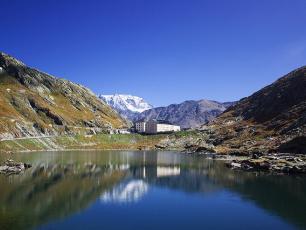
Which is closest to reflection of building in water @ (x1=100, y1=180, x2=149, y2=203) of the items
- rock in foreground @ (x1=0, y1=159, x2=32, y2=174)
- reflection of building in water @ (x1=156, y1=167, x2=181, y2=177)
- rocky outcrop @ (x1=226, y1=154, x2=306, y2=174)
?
reflection of building in water @ (x1=156, y1=167, x2=181, y2=177)

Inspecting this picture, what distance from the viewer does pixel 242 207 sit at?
8350 cm

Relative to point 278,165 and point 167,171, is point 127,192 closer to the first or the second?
point 167,171

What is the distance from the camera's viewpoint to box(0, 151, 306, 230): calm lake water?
69.6 metres

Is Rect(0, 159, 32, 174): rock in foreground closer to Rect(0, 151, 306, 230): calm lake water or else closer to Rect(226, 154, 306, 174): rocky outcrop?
Rect(0, 151, 306, 230): calm lake water

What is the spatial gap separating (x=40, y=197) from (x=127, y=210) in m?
22.8

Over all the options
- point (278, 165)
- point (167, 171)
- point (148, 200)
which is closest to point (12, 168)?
point (167, 171)

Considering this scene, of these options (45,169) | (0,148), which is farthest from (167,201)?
(0,148)

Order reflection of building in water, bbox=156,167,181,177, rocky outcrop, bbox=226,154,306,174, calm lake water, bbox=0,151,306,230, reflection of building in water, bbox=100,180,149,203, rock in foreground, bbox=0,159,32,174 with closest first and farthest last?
calm lake water, bbox=0,151,306,230 < reflection of building in water, bbox=100,180,149,203 < rock in foreground, bbox=0,159,32,174 < rocky outcrop, bbox=226,154,306,174 < reflection of building in water, bbox=156,167,181,177

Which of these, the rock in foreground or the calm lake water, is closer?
the calm lake water

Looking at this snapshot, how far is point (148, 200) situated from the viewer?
92.1m

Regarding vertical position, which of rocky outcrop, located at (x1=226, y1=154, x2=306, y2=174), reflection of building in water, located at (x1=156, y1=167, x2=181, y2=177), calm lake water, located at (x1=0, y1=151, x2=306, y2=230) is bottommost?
calm lake water, located at (x1=0, y1=151, x2=306, y2=230)

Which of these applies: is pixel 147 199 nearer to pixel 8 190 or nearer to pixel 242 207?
pixel 242 207

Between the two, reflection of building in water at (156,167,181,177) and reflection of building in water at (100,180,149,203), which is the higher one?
reflection of building in water at (156,167,181,177)

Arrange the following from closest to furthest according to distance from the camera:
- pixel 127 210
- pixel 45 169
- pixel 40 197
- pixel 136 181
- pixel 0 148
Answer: pixel 127 210 → pixel 40 197 → pixel 136 181 → pixel 45 169 → pixel 0 148
